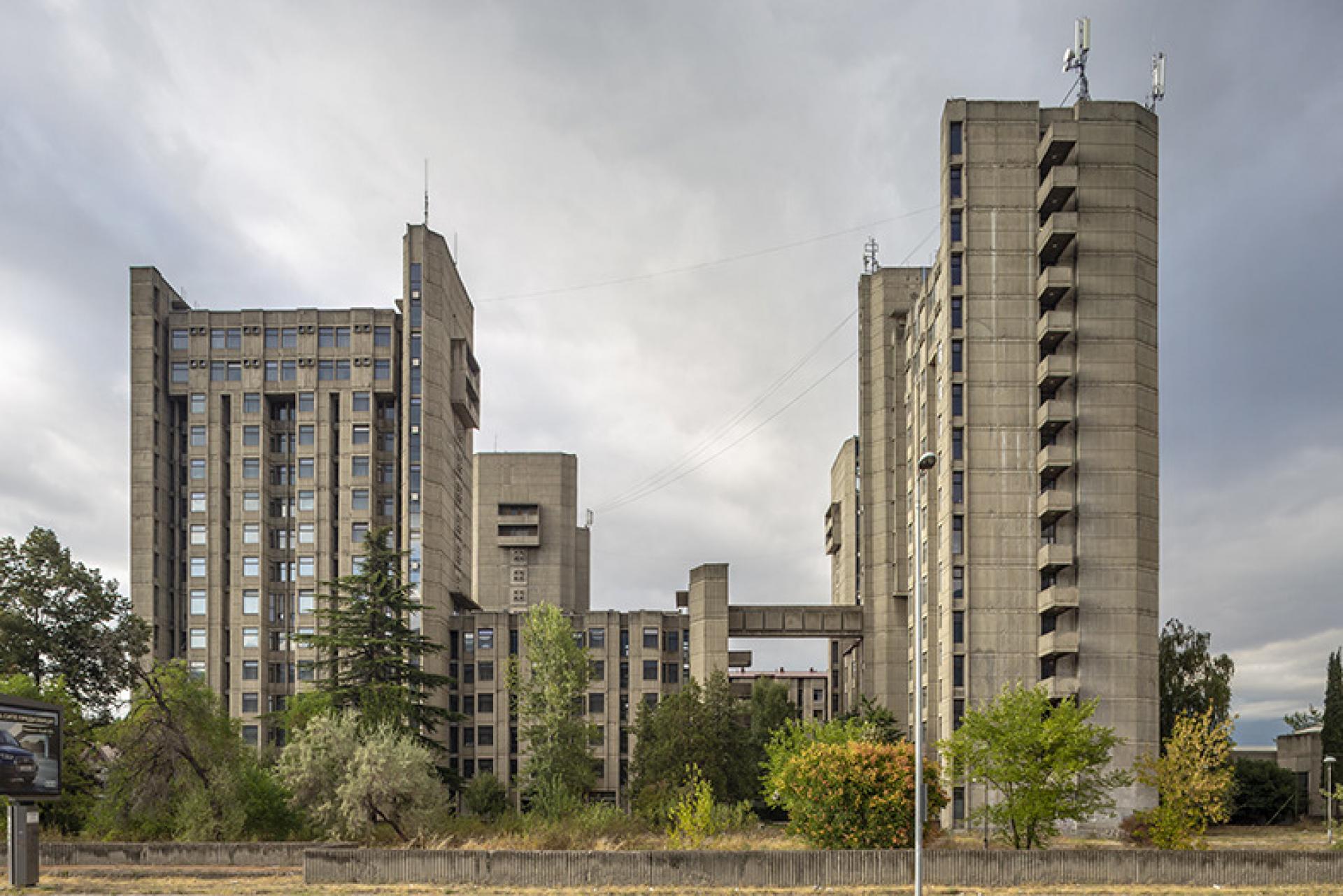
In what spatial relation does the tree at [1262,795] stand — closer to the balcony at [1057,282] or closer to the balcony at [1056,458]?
the balcony at [1056,458]

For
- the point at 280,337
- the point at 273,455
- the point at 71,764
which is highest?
the point at 280,337

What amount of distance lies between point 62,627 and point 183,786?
21.9m

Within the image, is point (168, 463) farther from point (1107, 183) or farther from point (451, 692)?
point (1107, 183)

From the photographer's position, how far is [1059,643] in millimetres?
66688

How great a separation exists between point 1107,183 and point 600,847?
174 feet

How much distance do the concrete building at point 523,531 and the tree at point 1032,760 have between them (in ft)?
285

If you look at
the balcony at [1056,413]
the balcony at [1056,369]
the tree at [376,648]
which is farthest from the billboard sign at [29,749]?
the balcony at [1056,369]

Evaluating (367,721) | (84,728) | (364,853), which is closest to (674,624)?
(367,721)

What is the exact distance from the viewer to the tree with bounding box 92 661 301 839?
44438 mm

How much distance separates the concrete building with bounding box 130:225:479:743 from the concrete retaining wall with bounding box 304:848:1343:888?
5864 centimetres

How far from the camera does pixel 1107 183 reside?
227 ft

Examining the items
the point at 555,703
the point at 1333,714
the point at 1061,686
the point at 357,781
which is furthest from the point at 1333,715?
the point at 357,781

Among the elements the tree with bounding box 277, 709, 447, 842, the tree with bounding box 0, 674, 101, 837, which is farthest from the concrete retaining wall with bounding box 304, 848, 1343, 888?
the tree with bounding box 0, 674, 101, 837

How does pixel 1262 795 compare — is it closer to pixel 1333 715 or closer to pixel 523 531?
pixel 1333 715
